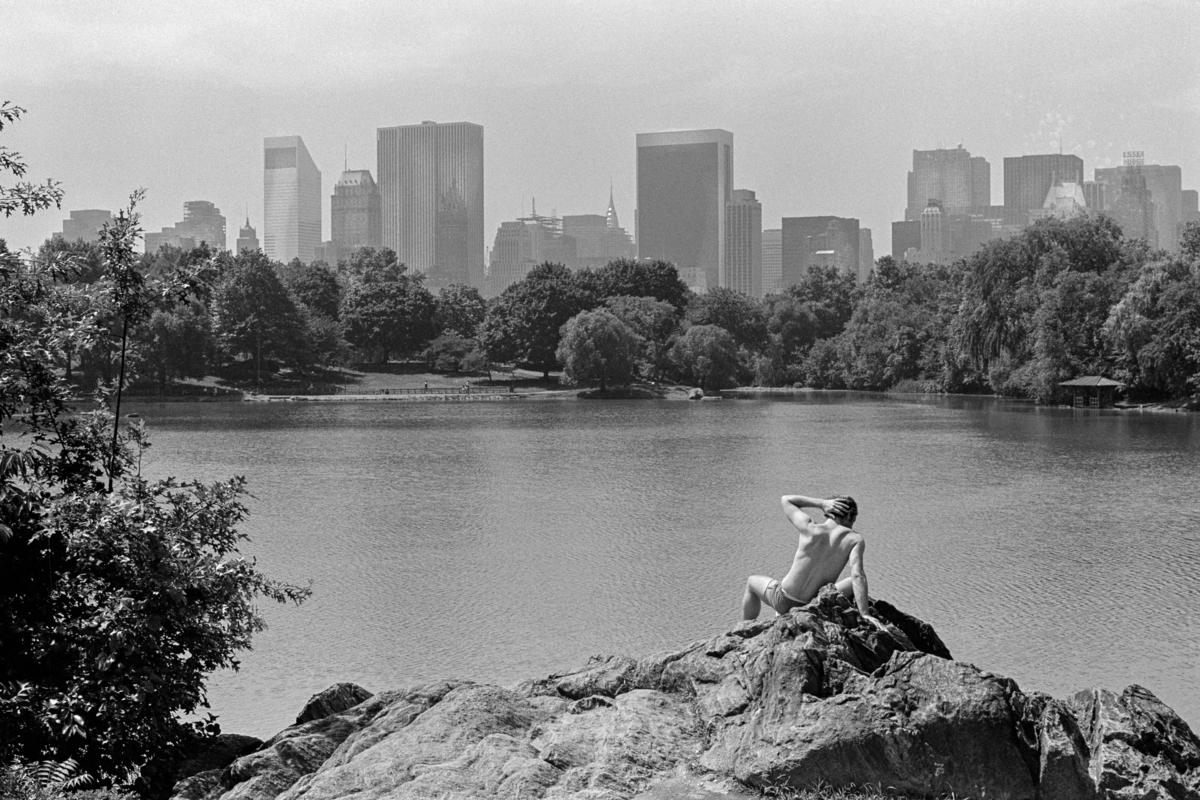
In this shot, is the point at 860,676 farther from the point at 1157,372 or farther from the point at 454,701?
the point at 1157,372

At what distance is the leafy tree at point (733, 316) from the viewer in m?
89.1

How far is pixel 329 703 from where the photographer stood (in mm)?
7969

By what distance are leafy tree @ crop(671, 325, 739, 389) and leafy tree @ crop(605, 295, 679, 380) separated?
1.20 meters

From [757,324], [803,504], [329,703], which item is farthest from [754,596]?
[757,324]

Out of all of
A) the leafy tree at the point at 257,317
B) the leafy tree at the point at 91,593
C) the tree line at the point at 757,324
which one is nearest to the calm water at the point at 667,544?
the leafy tree at the point at 91,593

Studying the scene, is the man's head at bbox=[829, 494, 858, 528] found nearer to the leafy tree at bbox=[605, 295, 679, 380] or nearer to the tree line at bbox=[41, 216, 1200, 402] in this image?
the tree line at bbox=[41, 216, 1200, 402]

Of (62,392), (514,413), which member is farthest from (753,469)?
(514,413)

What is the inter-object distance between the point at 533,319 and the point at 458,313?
53.2ft

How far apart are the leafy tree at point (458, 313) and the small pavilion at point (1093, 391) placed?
48216 mm

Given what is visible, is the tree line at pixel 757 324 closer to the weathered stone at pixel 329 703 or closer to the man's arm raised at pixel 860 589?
the man's arm raised at pixel 860 589

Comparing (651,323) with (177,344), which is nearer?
(177,344)

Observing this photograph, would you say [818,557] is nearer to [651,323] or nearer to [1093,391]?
[1093,391]

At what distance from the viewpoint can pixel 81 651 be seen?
7277 millimetres

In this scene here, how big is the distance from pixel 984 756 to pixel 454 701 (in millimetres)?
2718
